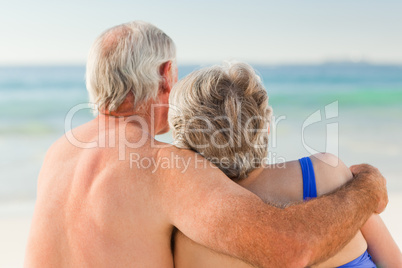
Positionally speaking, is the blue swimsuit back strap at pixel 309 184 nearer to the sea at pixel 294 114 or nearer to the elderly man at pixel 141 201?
the elderly man at pixel 141 201

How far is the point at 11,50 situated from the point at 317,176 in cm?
2225

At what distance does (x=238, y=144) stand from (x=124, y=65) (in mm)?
677

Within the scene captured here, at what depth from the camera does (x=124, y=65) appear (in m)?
2.09

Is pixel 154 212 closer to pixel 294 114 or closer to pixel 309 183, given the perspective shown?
pixel 309 183

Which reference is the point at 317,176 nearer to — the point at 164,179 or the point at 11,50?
the point at 164,179

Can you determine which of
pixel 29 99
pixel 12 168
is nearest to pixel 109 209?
pixel 12 168

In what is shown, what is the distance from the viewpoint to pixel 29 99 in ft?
52.1

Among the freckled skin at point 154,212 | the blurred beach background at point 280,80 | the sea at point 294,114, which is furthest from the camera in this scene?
the blurred beach background at point 280,80

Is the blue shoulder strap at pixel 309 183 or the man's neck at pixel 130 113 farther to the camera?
the man's neck at pixel 130 113

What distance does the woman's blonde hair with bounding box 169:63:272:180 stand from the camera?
5.82 ft

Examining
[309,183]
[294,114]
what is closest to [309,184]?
[309,183]

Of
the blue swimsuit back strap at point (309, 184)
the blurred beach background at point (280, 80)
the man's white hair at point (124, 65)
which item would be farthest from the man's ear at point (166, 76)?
the blurred beach background at point (280, 80)

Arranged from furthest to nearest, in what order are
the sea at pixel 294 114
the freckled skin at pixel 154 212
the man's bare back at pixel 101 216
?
the sea at pixel 294 114 < the man's bare back at pixel 101 216 < the freckled skin at pixel 154 212

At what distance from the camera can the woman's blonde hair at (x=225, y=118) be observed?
1.78 m
